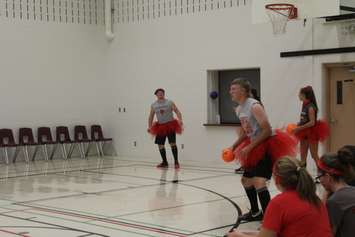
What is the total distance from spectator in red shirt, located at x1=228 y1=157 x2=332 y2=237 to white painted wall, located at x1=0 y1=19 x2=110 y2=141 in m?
14.0

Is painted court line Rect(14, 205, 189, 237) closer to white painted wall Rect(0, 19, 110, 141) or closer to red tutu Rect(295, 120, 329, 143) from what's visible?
red tutu Rect(295, 120, 329, 143)

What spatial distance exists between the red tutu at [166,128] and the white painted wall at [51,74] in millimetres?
4570

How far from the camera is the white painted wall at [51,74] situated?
16703 millimetres

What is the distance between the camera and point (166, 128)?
14.4 m

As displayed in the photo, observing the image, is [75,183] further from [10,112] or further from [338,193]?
[338,193]

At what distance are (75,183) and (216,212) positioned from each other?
439cm

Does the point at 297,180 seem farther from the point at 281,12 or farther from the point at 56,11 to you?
the point at 56,11

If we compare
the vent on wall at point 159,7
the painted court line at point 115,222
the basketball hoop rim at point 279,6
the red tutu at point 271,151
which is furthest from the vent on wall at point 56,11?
the red tutu at point 271,151

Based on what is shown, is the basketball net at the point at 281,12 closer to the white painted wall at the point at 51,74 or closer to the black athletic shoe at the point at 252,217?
the black athletic shoe at the point at 252,217

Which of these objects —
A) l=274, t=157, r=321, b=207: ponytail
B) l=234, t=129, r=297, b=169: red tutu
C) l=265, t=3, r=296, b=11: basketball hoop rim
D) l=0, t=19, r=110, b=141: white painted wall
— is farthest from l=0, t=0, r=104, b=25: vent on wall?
l=274, t=157, r=321, b=207: ponytail

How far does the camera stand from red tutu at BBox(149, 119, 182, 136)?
14.4 metres

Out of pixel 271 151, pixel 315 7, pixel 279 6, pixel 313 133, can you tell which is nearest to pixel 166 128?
pixel 279 6

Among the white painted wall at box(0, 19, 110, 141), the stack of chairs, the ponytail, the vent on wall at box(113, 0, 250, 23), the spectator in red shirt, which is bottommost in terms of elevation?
the stack of chairs

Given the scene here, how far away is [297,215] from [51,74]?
48.7ft
